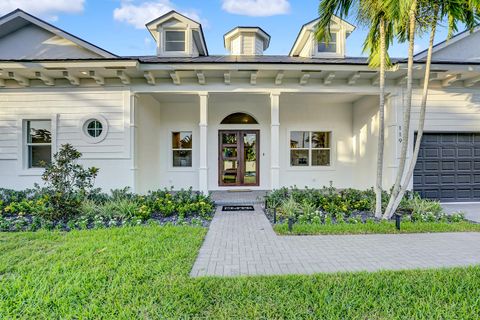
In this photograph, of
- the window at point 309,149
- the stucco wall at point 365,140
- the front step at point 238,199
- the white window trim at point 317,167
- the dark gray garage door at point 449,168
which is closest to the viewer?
the front step at point 238,199

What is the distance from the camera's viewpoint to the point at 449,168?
25.3ft

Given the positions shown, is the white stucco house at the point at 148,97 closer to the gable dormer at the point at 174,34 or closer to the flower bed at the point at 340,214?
the gable dormer at the point at 174,34

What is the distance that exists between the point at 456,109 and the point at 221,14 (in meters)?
10.0

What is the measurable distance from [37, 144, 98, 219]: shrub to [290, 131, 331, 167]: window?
6966 millimetres

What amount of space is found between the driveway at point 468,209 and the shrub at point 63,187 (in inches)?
353

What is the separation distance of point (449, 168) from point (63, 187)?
34.6 feet

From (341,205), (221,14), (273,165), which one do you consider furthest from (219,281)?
(221,14)

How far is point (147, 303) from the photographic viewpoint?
241 cm

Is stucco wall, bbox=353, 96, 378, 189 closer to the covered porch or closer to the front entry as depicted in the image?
the covered porch

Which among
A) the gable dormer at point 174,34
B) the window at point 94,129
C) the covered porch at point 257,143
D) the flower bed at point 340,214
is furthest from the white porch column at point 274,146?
the window at point 94,129

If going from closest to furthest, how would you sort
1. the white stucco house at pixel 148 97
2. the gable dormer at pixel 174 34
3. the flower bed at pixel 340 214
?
the flower bed at pixel 340 214
the white stucco house at pixel 148 97
the gable dormer at pixel 174 34

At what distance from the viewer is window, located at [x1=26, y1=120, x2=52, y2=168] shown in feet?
25.5

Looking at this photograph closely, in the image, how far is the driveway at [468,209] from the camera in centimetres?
605

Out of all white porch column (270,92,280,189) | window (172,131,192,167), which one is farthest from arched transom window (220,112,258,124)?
white porch column (270,92,280,189)
